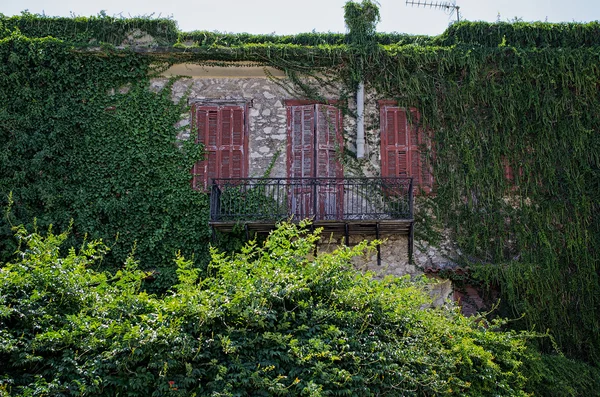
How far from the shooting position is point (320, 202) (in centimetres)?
1215

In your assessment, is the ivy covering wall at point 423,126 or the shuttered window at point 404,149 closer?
the ivy covering wall at point 423,126

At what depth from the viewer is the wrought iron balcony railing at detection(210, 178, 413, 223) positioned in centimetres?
1194

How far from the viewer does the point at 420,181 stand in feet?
41.1

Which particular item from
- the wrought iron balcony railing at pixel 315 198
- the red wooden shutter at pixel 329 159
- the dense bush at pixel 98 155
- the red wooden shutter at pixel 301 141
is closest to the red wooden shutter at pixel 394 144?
the wrought iron balcony railing at pixel 315 198

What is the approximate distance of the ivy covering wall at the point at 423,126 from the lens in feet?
39.3

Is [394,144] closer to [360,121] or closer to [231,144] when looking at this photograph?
[360,121]

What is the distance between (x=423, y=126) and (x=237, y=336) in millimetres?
6775

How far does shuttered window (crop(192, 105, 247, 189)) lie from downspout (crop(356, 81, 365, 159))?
2.06 m

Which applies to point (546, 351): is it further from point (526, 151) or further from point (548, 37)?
point (548, 37)

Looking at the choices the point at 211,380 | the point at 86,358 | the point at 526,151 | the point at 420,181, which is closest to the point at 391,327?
the point at 211,380

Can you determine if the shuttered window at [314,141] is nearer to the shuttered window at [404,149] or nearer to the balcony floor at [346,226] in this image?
the shuttered window at [404,149]

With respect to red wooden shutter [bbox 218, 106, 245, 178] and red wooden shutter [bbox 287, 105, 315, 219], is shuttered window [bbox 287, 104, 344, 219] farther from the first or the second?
red wooden shutter [bbox 218, 106, 245, 178]

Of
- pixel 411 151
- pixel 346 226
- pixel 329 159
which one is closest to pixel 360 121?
pixel 329 159

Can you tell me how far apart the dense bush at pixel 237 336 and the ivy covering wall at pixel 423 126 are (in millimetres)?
3912
